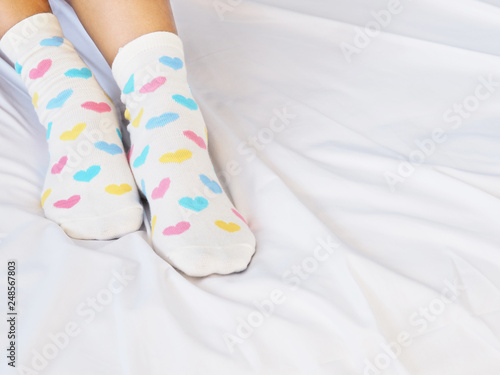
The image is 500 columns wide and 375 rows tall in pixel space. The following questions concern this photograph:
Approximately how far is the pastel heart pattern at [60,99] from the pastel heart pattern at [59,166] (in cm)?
10

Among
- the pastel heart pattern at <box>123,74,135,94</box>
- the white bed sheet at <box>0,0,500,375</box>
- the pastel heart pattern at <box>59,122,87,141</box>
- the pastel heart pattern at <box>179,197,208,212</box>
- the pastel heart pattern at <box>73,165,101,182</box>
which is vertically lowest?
the white bed sheet at <box>0,0,500,375</box>

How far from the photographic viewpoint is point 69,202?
0.78 meters

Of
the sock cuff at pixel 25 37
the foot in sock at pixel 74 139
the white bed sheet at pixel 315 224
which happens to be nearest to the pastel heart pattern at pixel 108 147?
the foot in sock at pixel 74 139

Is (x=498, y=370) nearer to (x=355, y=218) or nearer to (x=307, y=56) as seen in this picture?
(x=355, y=218)

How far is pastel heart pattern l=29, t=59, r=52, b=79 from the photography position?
90 cm

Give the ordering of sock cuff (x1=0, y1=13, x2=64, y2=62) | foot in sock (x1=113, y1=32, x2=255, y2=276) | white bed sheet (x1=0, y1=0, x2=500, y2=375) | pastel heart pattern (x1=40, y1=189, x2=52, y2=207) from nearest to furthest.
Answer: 1. white bed sheet (x1=0, y1=0, x2=500, y2=375)
2. foot in sock (x1=113, y1=32, x2=255, y2=276)
3. pastel heart pattern (x1=40, y1=189, x2=52, y2=207)
4. sock cuff (x1=0, y1=13, x2=64, y2=62)

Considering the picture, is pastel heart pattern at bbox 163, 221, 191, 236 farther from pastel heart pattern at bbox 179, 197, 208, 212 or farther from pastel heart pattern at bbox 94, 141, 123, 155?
pastel heart pattern at bbox 94, 141, 123, 155

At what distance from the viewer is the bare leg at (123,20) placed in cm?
89

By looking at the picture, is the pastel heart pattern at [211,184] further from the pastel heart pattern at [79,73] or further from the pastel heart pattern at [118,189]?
the pastel heart pattern at [79,73]

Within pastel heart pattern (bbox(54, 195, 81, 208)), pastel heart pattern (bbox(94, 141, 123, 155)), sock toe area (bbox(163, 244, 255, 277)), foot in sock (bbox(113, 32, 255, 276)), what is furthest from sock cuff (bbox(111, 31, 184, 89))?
sock toe area (bbox(163, 244, 255, 277))

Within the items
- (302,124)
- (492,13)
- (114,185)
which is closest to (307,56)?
(302,124)

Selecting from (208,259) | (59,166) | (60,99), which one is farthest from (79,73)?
(208,259)

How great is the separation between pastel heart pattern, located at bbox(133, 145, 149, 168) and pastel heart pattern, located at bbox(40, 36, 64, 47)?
0.82 ft

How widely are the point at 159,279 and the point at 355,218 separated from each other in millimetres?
253
